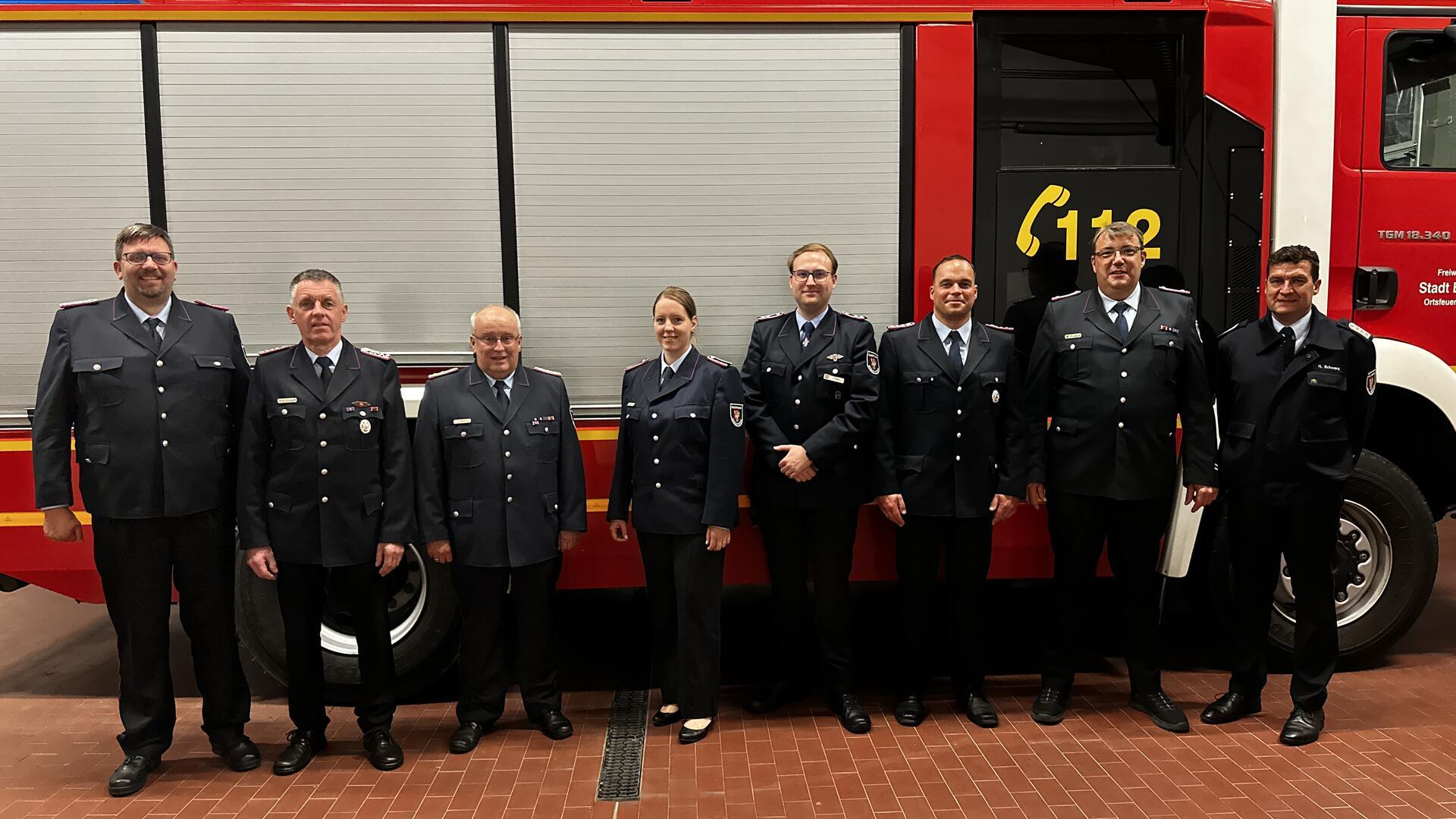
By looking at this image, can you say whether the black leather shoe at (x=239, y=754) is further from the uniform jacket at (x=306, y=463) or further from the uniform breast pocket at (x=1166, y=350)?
the uniform breast pocket at (x=1166, y=350)

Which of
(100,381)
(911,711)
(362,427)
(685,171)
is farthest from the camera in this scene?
(685,171)

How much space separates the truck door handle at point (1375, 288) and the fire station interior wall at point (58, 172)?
16.7ft

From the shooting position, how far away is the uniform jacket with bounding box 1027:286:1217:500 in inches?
142

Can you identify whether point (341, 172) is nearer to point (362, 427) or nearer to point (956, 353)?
point (362, 427)

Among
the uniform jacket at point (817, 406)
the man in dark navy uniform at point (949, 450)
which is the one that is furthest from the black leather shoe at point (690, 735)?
the uniform jacket at point (817, 406)

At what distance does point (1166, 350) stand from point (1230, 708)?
1465mm

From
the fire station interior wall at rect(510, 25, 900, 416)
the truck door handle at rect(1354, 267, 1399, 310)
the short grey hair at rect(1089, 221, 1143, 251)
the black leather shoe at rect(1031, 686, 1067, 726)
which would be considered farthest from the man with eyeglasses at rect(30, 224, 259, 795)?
the truck door handle at rect(1354, 267, 1399, 310)

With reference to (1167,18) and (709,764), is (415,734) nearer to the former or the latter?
(709,764)

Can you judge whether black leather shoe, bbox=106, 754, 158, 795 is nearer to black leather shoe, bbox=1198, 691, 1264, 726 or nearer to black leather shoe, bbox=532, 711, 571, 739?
black leather shoe, bbox=532, 711, 571, 739

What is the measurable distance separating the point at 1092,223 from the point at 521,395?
7.99ft

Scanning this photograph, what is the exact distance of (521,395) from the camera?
11.8ft

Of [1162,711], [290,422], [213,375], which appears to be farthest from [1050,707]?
[213,375]

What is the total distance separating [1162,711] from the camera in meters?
3.73

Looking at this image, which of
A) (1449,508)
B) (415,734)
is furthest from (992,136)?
(415,734)
